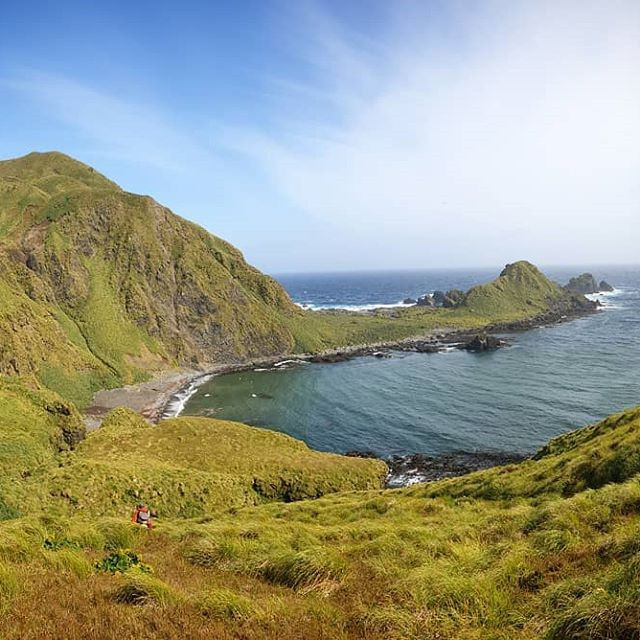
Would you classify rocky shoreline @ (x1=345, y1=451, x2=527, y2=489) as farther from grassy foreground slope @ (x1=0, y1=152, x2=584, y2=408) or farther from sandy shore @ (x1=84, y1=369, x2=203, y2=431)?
grassy foreground slope @ (x1=0, y1=152, x2=584, y2=408)

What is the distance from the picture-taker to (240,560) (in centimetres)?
1466

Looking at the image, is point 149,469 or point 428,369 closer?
point 149,469

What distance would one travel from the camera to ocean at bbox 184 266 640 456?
69938 millimetres

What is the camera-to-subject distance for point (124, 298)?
4993 inches

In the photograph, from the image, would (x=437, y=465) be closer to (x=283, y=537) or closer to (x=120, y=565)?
(x=283, y=537)

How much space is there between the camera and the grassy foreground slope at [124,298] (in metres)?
97.9

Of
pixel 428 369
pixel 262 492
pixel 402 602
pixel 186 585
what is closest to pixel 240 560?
pixel 186 585

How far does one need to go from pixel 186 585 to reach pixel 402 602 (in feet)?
18.8

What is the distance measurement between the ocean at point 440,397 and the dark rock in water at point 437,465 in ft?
7.85

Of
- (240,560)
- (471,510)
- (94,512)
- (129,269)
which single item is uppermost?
(129,269)

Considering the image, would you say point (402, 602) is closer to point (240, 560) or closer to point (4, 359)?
point (240, 560)

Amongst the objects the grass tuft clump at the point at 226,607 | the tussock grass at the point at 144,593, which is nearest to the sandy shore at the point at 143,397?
the tussock grass at the point at 144,593

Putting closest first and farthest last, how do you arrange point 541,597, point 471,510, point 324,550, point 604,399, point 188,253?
point 541,597, point 324,550, point 471,510, point 604,399, point 188,253

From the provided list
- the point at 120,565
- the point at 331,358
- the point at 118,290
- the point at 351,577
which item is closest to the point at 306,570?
the point at 351,577
